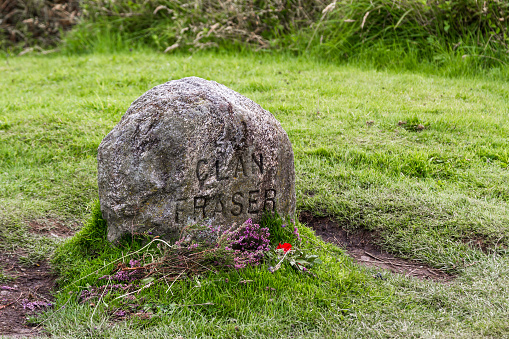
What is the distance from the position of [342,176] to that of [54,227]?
103 inches

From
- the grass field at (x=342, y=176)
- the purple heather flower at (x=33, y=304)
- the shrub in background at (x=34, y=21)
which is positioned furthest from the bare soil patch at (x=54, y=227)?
the shrub in background at (x=34, y=21)

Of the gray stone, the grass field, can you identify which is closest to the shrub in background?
the grass field

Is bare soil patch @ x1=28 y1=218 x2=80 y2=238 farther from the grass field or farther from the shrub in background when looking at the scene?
the shrub in background

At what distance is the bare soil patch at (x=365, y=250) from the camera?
3.59 meters

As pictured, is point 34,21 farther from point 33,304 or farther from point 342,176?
point 33,304

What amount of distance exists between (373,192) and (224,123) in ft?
5.69

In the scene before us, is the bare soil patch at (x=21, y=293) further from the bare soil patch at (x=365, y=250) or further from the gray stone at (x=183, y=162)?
the bare soil patch at (x=365, y=250)

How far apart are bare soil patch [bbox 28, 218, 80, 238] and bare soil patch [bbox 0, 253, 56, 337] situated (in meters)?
0.36

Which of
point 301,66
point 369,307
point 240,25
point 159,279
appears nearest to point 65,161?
point 159,279

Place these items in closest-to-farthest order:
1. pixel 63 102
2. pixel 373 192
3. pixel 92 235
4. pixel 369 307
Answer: pixel 369 307 < pixel 92 235 < pixel 373 192 < pixel 63 102

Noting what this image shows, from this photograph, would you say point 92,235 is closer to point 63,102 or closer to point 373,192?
point 373,192

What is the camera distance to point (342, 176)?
15.3 ft

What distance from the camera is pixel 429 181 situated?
15.1 ft

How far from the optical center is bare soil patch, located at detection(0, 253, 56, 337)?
3035mm
